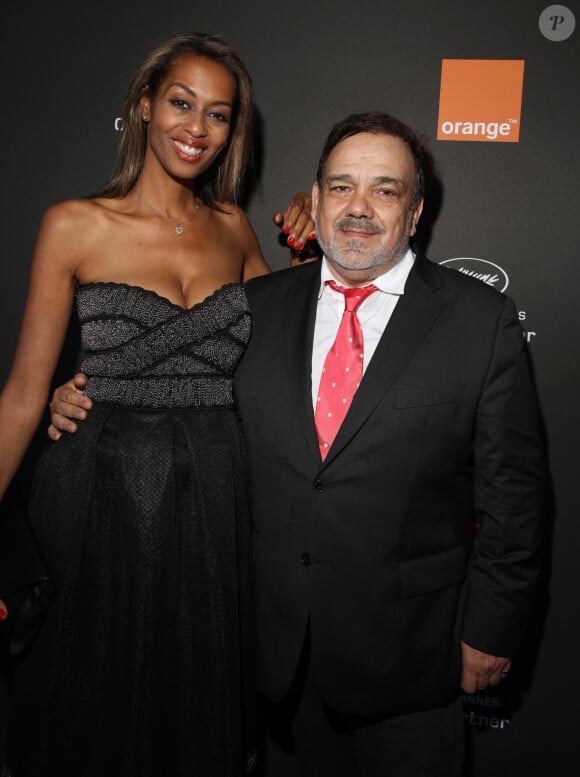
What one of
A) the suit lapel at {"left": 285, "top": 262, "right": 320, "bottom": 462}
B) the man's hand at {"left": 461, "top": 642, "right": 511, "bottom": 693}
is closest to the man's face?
the suit lapel at {"left": 285, "top": 262, "right": 320, "bottom": 462}

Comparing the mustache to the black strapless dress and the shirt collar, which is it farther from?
the black strapless dress

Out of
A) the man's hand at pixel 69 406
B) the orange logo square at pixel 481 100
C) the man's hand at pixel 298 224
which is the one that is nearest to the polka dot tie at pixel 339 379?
the man's hand at pixel 298 224

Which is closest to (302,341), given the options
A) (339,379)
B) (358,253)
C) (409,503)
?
(339,379)

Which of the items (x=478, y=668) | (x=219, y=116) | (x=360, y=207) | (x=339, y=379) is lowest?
(x=478, y=668)

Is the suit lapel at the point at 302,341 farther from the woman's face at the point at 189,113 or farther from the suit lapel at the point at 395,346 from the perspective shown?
the woman's face at the point at 189,113

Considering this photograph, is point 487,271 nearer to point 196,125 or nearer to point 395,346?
point 395,346

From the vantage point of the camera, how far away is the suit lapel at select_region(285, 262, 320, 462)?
1679mm

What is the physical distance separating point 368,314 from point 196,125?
64 centimetres

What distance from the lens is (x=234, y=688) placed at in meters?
1.80

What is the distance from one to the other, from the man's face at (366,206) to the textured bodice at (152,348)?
13.6 inches

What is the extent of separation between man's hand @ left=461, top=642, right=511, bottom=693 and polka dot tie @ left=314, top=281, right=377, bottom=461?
0.58 meters

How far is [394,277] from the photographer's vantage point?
5.84 feet

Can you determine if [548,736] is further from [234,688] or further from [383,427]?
[383,427]

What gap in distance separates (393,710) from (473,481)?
56 centimetres
